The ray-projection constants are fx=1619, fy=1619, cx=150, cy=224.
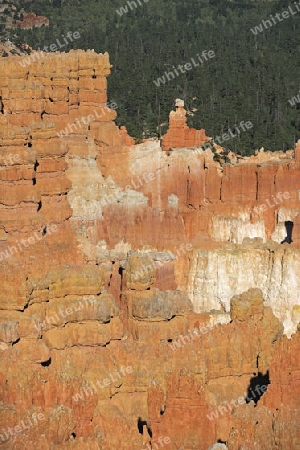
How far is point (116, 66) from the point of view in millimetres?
83000

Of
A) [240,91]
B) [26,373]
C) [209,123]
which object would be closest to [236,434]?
[26,373]

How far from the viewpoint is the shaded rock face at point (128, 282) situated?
40.1 meters

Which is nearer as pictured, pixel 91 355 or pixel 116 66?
pixel 91 355

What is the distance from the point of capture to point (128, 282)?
1927 inches

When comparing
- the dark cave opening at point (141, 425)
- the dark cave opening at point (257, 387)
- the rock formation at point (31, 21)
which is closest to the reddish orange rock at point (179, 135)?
the dark cave opening at point (257, 387)

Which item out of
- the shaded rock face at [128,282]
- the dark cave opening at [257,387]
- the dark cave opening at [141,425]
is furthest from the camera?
the dark cave opening at [257,387]

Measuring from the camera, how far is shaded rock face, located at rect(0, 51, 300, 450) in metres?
40.1

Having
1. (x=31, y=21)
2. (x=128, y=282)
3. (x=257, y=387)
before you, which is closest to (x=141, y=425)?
(x=257, y=387)

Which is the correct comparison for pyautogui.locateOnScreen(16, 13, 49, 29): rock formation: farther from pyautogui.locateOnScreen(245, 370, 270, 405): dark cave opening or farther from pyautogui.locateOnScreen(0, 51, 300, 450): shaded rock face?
pyautogui.locateOnScreen(245, 370, 270, 405): dark cave opening

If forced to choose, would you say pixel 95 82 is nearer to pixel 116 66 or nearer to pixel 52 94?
pixel 52 94

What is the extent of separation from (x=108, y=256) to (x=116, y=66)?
29.2m

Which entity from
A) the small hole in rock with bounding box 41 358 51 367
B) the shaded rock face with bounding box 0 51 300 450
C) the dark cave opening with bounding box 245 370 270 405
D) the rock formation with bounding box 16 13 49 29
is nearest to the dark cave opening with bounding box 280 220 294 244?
the shaded rock face with bounding box 0 51 300 450

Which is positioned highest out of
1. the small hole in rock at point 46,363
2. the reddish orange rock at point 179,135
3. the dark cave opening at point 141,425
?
the reddish orange rock at point 179,135

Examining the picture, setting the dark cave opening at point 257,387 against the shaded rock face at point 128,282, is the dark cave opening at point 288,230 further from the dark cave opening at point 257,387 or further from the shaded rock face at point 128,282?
the dark cave opening at point 257,387
